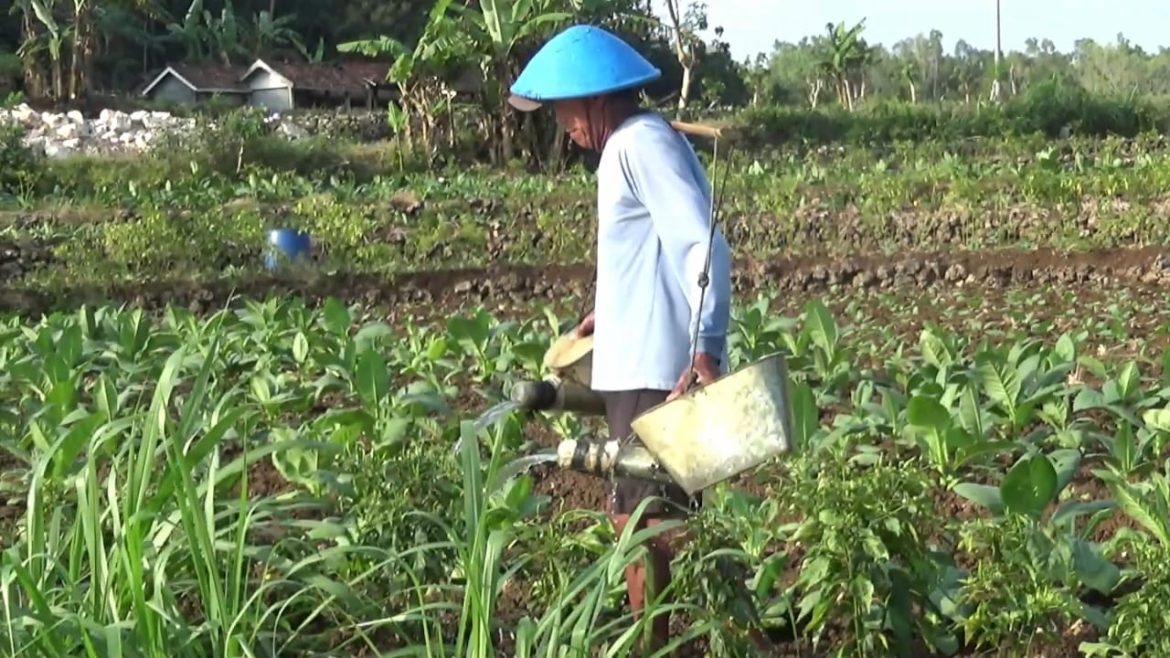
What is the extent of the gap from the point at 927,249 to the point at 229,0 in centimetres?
3384

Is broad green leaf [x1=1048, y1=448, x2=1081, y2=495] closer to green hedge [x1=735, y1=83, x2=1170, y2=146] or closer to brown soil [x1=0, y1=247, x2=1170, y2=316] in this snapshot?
brown soil [x1=0, y1=247, x2=1170, y2=316]

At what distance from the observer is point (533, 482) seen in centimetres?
470

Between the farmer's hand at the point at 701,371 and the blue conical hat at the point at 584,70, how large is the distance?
600 millimetres

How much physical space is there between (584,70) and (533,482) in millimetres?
1873

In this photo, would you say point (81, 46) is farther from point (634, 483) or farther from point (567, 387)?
point (634, 483)

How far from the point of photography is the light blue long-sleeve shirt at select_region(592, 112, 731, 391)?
305 centimetres

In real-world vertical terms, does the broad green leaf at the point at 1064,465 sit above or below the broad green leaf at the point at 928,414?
below

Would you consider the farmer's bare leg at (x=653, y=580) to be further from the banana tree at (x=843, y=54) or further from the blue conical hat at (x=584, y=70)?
the banana tree at (x=843, y=54)

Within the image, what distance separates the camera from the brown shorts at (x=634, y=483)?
3.24 metres

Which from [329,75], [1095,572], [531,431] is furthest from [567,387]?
[329,75]

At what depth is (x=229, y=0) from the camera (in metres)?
43.1

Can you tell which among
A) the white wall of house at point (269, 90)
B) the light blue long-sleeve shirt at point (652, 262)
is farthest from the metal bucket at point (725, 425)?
the white wall of house at point (269, 90)

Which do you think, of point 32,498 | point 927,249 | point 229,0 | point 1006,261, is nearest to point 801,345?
point 32,498

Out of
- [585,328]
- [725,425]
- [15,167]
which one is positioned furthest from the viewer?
[15,167]
